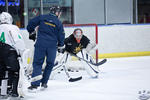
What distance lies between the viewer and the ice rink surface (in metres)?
4.38

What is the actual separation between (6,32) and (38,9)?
19.2 ft

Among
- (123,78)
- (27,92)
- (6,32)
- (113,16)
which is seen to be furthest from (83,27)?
(113,16)

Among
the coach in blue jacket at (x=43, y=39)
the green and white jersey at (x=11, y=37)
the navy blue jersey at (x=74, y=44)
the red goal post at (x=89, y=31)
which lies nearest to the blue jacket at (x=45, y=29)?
the coach in blue jacket at (x=43, y=39)

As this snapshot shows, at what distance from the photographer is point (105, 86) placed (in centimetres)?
509

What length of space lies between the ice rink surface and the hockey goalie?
0.16 m

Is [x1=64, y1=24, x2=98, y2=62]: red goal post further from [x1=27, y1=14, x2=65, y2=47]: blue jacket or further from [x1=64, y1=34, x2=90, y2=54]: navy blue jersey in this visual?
[x1=27, y1=14, x2=65, y2=47]: blue jacket

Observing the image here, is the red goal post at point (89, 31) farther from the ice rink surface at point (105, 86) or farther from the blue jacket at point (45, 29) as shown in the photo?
the blue jacket at point (45, 29)

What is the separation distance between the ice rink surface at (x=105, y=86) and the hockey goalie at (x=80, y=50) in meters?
0.16

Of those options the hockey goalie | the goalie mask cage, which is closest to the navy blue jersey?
the hockey goalie

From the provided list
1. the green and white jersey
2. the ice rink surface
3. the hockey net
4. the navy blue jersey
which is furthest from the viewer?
the hockey net

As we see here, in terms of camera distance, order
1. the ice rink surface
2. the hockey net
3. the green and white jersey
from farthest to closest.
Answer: the hockey net → the ice rink surface → the green and white jersey

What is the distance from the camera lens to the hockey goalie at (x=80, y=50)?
19.3 ft

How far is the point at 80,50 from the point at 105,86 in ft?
3.32

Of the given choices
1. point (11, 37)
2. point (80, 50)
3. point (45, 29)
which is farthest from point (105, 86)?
point (11, 37)
